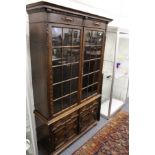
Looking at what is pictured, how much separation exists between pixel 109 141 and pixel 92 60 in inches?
54.4

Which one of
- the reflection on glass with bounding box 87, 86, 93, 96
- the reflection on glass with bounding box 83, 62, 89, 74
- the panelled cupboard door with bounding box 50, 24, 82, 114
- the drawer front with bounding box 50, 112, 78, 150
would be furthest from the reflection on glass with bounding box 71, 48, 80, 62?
the drawer front with bounding box 50, 112, 78, 150

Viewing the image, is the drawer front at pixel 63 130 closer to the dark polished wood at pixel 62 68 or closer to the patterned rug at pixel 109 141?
the dark polished wood at pixel 62 68

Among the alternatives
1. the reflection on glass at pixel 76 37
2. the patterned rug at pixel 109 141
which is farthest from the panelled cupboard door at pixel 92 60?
the patterned rug at pixel 109 141

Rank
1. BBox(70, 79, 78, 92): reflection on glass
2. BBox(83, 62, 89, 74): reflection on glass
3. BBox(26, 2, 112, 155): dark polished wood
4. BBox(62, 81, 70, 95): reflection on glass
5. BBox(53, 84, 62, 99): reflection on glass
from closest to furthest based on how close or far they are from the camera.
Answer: BBox(26, 2, 112, 155): dark polished wood < BBox(53, 84, 62, 99): reflection on glass < BBox(62, 81, 70, 95): reflection on glass < BBox(70, 79, 78, 92): reflection on glass < BBox(83, 62, 89, 74): reflection on glass

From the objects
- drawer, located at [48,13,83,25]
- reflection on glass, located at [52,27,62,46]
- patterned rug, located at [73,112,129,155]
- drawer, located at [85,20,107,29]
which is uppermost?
drawer, located at [85,20,107,29]

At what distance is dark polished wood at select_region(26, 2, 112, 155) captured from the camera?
4.81ft

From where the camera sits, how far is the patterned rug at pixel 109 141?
2137mm

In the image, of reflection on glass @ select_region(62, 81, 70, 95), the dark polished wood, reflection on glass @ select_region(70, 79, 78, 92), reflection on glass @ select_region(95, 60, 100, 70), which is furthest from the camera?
reflection on glass @ select_region(95, 60, 100, 70)

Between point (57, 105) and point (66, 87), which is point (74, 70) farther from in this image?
point (57, 105)

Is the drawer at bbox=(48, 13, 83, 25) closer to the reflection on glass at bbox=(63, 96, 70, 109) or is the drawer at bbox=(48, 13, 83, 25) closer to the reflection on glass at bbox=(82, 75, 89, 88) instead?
the reflection on glass at bbox=(82, 75, 89, 88)

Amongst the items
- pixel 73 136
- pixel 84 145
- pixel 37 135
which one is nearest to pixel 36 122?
pixel 37 135

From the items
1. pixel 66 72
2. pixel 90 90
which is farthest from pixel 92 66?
pixel 66 72
